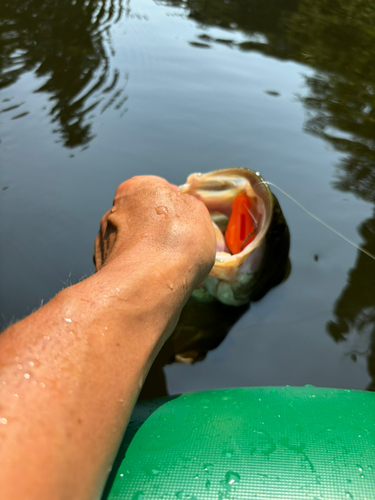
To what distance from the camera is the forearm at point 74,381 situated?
0.90 meters

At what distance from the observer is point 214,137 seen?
4.24m

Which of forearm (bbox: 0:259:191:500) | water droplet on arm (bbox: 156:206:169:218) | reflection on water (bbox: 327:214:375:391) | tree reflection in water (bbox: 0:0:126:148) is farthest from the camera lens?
tree reflection in water (bbox: 0:0:126:148)

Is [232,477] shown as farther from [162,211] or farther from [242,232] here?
[242,232]

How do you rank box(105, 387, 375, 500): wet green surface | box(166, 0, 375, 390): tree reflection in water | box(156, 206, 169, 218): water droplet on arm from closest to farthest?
box(105, 387, 375, 500): wet green surface, box(156, 206, 169, 218): water droplet on arm, box(166, 0, 375, 390): tree reflection in water

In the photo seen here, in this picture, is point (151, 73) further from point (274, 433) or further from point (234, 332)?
point (274, 433)

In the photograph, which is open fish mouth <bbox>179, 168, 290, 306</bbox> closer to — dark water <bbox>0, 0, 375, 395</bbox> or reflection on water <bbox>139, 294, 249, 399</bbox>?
reflection on water <bbox>139, 294, 249, 399</bbox>

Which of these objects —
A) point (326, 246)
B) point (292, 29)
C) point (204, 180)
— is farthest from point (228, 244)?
point (292, 29)

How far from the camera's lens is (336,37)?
6059mm

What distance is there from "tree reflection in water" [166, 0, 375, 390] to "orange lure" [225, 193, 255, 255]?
2.56 feet

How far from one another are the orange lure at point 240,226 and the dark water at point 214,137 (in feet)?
1.52

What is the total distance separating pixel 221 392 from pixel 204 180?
137 centimetres

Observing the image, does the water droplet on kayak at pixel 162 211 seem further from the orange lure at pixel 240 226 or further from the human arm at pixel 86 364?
the orange lure at pixel 240 226

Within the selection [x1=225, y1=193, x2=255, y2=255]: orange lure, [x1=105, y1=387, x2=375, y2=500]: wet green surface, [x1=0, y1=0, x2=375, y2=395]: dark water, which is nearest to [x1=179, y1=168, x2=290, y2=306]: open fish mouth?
[x1=225, y1=193, x2=255, y2=255]: orange lure

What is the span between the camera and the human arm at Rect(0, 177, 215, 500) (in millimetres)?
906
